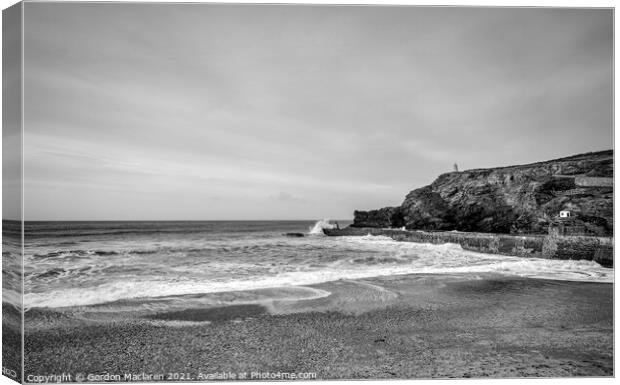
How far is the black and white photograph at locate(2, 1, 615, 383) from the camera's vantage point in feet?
9.80

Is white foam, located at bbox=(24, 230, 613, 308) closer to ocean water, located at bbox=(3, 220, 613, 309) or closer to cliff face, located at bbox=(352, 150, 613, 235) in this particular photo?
ocean water, located at bbox=(3, 220, 613, 309)

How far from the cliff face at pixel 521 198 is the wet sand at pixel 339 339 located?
52.3 inches

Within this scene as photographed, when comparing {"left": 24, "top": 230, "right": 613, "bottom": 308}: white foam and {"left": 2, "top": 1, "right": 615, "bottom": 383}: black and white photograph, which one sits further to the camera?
{"left": 24, "top": 230, "right": 613, "bottom": 308}: white foam

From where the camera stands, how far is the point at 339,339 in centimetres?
309

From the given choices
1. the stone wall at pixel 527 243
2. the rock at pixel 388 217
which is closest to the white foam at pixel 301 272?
the stone wall at pixel 527 243

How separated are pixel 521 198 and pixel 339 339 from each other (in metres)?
5.77

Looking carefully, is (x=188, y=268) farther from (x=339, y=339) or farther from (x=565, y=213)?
(x=565, y=213)

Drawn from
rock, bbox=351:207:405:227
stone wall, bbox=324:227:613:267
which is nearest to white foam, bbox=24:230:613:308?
stone wall, bbox=324:227:613:267

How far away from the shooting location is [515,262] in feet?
20.7

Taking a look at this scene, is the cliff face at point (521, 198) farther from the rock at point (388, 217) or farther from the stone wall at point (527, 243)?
the stone wall at point (527, 243)

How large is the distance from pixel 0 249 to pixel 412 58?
16.9ft

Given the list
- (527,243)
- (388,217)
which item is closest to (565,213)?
(527,243)

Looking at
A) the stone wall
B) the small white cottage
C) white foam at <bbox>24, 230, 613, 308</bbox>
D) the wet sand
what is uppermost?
the small white cottage

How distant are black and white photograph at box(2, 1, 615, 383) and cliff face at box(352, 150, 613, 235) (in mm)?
61
